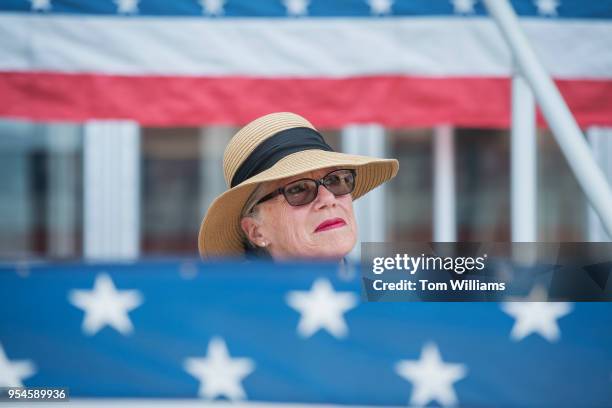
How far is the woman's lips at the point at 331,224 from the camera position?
175cm

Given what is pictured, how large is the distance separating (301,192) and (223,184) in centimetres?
300

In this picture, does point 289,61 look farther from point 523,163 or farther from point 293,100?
point 523,163

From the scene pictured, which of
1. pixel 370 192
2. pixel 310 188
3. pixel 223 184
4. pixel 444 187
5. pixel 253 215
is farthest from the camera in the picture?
pixel 223 184

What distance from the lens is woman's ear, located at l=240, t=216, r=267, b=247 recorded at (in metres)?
1.85

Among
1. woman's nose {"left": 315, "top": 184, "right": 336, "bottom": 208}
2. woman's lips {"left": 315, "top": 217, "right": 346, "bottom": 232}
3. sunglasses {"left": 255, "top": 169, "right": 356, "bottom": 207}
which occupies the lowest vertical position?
woman's lips {"left": 315, "top": 217, "right": 346, "bottom": 232}

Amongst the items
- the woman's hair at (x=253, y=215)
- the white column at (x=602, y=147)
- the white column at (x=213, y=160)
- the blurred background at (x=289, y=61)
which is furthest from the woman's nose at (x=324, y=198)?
Result: the white column at (x=213, y=160)

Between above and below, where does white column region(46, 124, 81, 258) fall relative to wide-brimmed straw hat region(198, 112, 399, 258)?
above

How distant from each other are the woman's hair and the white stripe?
3.56 feet

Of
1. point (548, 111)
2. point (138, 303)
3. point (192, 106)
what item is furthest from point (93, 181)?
point (548, 111)

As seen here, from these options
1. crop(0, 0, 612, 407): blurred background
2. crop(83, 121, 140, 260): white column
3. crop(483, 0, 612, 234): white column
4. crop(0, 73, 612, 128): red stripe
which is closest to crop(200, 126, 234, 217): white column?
crop(0, 0, 612, 407): blurred background

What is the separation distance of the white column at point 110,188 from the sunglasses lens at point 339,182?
160 centimetres

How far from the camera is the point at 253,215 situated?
73.4 inches

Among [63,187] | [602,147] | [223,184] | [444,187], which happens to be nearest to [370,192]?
[444,187]

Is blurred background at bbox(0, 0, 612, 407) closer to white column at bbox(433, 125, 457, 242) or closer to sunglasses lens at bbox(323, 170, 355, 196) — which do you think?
white column at bbox(433, 125, 457, 242)
